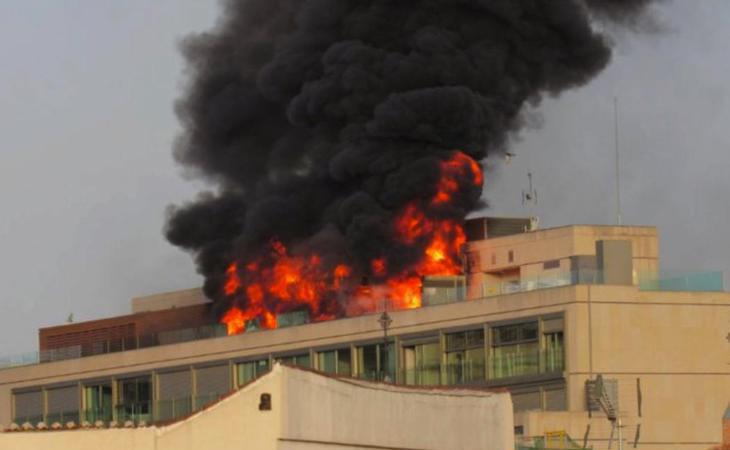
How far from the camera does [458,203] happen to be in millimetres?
114250

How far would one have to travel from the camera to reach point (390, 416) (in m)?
64.8

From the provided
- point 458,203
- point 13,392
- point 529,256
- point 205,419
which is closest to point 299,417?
point 205,419

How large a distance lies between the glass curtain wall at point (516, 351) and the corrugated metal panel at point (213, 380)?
1878 cm

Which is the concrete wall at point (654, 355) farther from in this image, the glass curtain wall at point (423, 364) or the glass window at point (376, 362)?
the glass window at point (376, 362)

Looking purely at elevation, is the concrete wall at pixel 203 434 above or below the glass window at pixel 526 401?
below

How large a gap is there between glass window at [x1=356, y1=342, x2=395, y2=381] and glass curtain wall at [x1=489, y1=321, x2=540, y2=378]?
6516mm

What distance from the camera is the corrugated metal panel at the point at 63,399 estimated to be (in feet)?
404

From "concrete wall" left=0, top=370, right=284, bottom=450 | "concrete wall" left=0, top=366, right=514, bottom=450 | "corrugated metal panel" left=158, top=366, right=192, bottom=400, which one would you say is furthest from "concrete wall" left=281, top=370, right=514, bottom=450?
"corrugated metal panel" left=158, top=366, right=192, bottom=400

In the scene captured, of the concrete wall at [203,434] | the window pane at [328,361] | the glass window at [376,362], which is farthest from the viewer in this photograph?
the window pane at [328,361]

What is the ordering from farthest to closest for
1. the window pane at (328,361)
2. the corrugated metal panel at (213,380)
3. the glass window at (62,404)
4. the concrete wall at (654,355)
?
the glass window at (62,404) < the corrugated metal panel at (213,380) < the window pane at (328,361) < the concrete wall at (654,355)

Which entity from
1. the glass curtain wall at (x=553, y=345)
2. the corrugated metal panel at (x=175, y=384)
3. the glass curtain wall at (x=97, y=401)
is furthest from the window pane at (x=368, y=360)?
the glass curtain wall at (x=97, y=401)

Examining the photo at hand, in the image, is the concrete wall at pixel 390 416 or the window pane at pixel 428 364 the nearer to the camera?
the concrete wall at pixel 390 416

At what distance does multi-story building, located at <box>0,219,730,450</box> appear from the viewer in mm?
95062

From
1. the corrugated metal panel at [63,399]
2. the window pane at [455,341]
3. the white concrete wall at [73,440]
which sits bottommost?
the white concrete wall at [73,440]
